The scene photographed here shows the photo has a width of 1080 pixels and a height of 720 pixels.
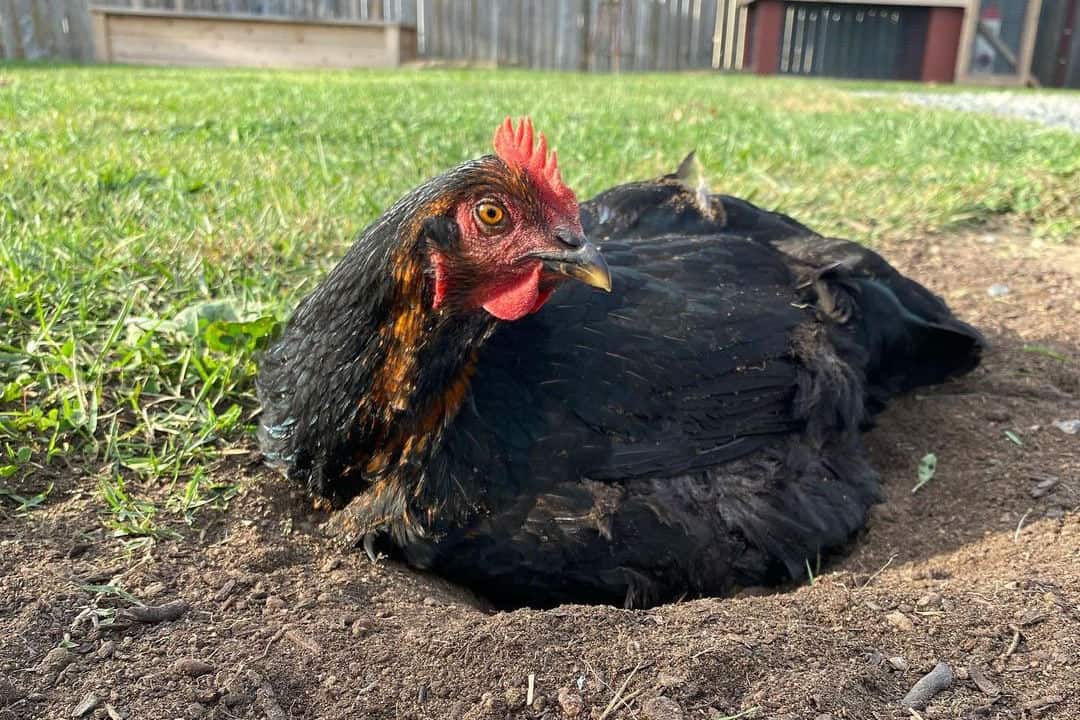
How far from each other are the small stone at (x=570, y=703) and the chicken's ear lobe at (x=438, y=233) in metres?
0.95

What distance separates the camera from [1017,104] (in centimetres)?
1183

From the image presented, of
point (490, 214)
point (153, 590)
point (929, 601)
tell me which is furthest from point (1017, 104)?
point (153, 590)

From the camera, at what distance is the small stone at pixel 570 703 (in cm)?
147

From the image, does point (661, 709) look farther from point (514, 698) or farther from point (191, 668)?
point (191, 668)

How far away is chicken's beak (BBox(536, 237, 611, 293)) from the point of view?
1.83 meters

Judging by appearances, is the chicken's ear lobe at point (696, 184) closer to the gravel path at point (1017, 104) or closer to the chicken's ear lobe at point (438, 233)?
the chicken's ear lobe at point (438, 233)

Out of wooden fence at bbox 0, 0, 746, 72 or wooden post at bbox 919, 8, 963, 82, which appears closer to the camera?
wooden post at bbox 919, 8, 963, 82

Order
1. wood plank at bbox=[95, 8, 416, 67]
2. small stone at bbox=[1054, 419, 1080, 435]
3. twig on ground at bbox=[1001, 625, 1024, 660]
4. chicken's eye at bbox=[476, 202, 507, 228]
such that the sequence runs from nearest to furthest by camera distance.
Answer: twig on ground at bbox=[1001, 625, 1024, 660] → chicken's eye at bbox=[476, 202, 507, 228] → small stone at bbox=[1054, 419, 1080, 435] → wood plank at bbox=[95, 8, 416, 67]

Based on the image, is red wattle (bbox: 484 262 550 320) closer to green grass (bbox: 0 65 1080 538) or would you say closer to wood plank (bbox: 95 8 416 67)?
green grass (bbox: 0 65 1080 538)

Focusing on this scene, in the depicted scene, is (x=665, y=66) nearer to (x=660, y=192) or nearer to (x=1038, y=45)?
(x=1038, y=45)

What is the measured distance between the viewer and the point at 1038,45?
17094 millimetres

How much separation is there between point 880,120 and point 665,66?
1021 cm

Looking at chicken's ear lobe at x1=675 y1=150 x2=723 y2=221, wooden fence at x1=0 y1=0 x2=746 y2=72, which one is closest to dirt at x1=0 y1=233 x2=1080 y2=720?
chicken's ear lobe at x1=675 y1=150 x2=723 y2=221

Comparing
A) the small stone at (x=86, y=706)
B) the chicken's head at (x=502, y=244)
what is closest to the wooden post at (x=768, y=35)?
the chicken's head at (x=502, y=244)
